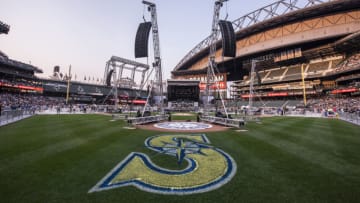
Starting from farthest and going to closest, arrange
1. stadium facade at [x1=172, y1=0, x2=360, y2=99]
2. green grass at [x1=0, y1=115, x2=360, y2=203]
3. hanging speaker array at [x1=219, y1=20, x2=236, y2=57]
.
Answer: stadium facade at [x1=172, y1=0, x2=360, y2=99] → hanging speaker array at [x1=219, y1=20, x2=236, y2=57] → green grass at [x1=0, y1=115, x2=360, y2=203]

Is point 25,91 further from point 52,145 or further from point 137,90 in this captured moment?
point 52,145

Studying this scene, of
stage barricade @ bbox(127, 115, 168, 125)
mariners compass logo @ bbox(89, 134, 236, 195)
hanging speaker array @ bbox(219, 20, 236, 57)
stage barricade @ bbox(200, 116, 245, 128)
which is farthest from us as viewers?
hanging speaker array @ bbox(219, 20, 236, 57)

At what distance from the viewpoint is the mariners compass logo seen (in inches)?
171

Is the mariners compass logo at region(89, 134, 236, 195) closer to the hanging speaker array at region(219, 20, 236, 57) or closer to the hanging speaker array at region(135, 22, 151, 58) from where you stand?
the hanging speaker array at region(135, 22, 151, 58)

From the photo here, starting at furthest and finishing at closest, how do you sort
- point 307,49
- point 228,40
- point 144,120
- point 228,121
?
point 307,49
point 228,40
point 144,120
point 228,121

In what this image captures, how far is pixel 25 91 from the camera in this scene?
2569 inches

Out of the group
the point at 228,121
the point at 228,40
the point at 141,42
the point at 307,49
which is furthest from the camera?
the point at 307,49

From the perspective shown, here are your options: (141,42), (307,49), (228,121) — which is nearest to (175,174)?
(228,121)

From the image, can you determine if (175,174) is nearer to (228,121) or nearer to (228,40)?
(228,121)

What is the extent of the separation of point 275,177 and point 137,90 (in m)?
105

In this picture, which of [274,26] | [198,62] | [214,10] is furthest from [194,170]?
[198,62]

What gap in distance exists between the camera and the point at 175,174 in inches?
207

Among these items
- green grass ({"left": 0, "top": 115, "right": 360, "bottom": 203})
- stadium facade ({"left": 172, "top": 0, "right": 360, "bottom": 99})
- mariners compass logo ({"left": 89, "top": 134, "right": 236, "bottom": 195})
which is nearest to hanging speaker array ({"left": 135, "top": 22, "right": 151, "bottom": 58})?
green grass ({"left": 0, "top": 115, "right": 360, "bottom": 203})

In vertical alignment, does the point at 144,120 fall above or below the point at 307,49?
below
